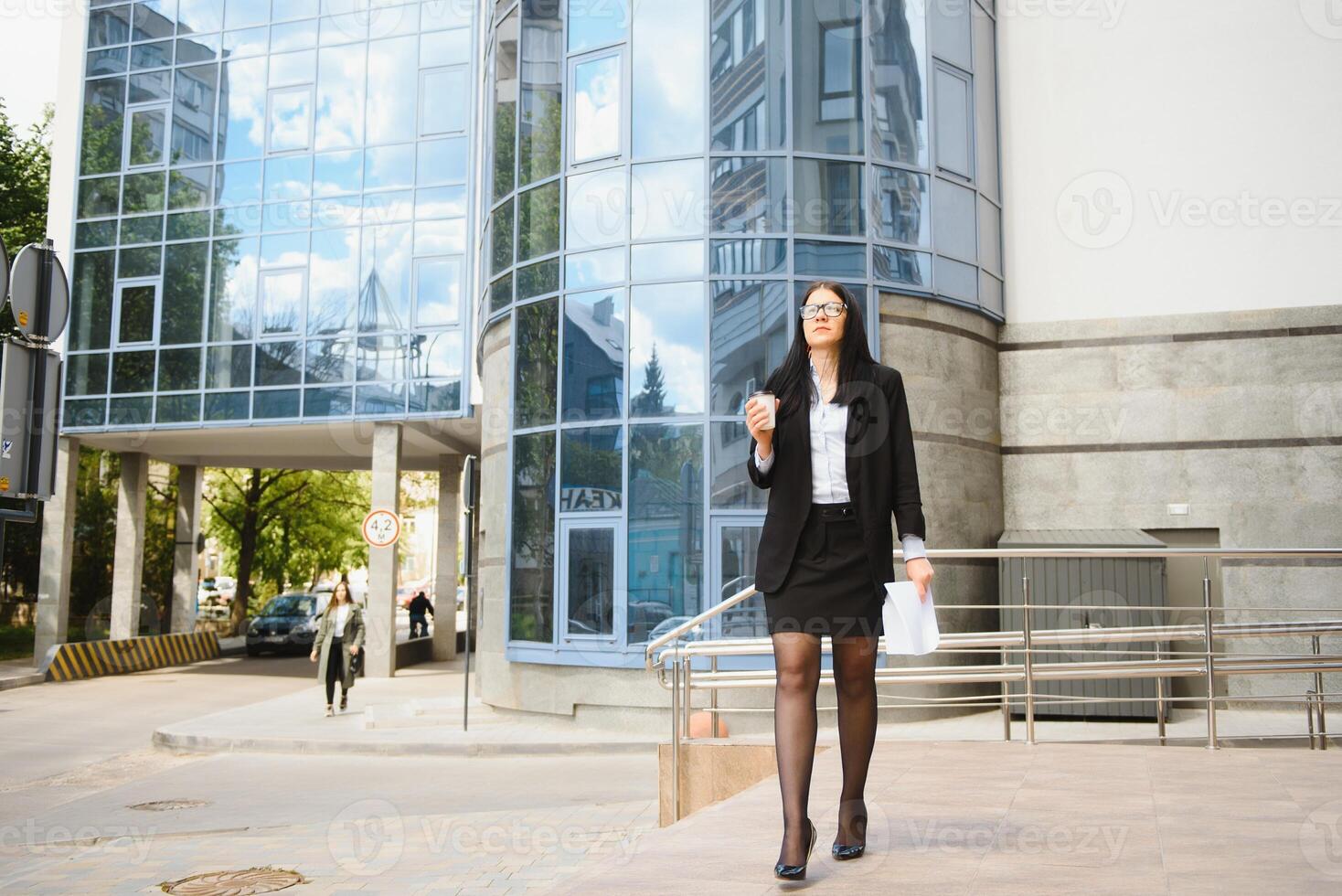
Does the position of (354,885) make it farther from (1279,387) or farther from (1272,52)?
(1272,52)

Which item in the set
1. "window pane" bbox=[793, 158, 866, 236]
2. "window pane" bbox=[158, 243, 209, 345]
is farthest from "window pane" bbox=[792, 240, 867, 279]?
"window pane" bbox=[158, 243, 209, 345]

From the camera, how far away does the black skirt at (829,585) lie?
4.16 metres

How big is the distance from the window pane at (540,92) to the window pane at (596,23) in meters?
0.25

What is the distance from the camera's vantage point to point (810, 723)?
162 inches

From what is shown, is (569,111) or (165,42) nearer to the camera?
(569,111)

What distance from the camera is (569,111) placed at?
54.2ft

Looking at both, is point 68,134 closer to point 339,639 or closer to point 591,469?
point 339,639

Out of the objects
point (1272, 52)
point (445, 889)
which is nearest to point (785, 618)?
point (445, 889)

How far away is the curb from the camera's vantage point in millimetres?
13945

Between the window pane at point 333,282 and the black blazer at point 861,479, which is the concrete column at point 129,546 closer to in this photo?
the window pane at point 333,282

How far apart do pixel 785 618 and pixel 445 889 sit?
377 centimetres

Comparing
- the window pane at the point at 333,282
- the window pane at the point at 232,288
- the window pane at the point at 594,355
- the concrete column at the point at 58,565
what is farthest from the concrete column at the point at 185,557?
the window pane at the point at 594,355

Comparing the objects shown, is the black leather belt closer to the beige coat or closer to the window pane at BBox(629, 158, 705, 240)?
the window pane at BBox(629, 158, 705, 240)

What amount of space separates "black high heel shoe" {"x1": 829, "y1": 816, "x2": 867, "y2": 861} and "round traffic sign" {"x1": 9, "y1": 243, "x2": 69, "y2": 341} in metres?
4.25
